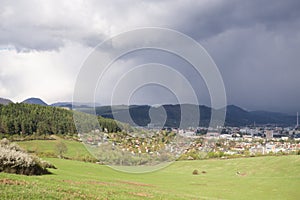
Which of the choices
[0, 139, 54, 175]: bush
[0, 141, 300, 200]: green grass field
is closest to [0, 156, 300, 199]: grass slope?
[0, 141, 300, 200]: green grass field

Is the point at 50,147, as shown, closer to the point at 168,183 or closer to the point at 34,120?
the point at 34,120

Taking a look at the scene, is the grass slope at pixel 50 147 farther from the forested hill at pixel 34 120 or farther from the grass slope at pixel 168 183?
the grass slope at pixel 168 183

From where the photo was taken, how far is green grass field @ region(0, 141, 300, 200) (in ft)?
50.1

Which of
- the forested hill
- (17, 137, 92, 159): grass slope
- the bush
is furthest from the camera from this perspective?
the forested hill

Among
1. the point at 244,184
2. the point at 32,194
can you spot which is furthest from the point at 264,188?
the point at 32,194

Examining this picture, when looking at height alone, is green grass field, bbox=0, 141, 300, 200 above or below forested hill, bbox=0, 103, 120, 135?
below

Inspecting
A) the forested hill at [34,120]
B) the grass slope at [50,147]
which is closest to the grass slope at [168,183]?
the grass slope at [50,147]

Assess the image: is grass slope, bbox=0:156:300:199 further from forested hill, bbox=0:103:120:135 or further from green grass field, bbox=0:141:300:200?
forested hill, bbox=0:103:120:135

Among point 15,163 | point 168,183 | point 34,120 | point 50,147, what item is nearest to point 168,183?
point 168,183

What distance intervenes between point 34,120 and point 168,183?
103 m

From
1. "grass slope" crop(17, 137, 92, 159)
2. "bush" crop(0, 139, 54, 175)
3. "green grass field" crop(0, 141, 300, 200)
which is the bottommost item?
"grass slope" crop(17, 137, 92, 159)

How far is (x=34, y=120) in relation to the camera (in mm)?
132875

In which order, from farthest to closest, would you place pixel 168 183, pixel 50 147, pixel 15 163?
pixel 50 147 → pixel 168 183 → pixel 15 163

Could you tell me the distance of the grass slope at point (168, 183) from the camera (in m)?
15.2
